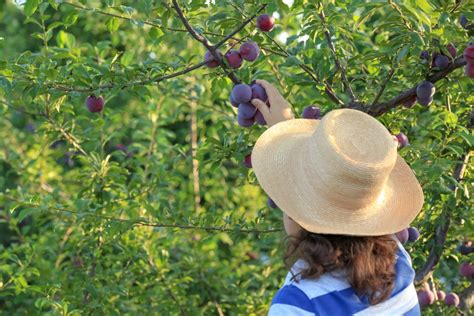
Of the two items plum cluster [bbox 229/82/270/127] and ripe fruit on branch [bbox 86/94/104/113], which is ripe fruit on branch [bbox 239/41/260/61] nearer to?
plum cluster [bbox 229/82/270/127]

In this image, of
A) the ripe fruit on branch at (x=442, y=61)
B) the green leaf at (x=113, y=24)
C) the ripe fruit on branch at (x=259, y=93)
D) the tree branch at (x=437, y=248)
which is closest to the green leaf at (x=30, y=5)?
the green leaf at (x=113, y=24)

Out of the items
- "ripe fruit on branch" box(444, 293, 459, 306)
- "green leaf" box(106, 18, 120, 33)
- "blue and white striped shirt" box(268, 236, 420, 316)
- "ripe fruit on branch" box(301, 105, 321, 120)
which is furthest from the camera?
"ripe fruit on branch" box(444, 293, 459, 306)

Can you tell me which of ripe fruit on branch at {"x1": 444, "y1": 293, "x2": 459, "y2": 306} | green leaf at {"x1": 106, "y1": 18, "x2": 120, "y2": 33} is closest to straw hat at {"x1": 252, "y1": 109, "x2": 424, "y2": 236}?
green leaf at {"x1": 106, "y1": 18, "x2": 120, "y2": 33}

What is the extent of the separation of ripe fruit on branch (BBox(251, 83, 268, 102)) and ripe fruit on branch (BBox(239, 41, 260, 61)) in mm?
82

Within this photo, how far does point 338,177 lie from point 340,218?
9 centimetres

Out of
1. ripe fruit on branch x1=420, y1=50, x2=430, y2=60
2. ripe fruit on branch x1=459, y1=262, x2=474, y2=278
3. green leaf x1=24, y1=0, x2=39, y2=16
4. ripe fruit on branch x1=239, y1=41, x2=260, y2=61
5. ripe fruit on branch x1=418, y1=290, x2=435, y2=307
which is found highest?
green leaf x1=24, y1=0, x2=39, y2=16

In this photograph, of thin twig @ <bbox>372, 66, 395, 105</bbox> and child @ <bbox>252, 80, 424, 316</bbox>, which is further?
thin twig @ <bbox>372, 66, 395, 105</bbox>

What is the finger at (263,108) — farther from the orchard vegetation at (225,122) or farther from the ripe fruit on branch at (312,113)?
the ripe fruit on branch at (312,113)

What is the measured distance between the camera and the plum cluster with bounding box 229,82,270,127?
2.41 metres

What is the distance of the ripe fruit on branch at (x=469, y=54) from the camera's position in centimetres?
229

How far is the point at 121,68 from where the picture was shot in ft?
8.64

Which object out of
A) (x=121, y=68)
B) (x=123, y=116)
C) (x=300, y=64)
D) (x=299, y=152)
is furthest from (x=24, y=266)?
(x=123, y=116)

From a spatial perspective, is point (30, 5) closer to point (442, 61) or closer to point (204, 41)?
point (204, 41)

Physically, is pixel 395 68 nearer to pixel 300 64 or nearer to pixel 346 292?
pixel 300 64
